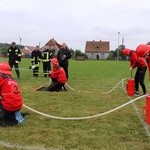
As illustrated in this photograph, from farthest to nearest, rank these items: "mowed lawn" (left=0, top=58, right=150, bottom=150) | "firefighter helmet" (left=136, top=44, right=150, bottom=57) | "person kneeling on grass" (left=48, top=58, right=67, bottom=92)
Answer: "person kneeling on grass" (left=48, top=58, right=67, bottom=92) < "firefighter helmet" (left=136, top=44, right=150, bottom=57) < "mowed lawn" (left=0, top=58, right=150, bottom=150)

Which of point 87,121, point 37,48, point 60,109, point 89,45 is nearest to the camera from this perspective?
point 87,121

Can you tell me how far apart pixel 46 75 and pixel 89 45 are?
106 m

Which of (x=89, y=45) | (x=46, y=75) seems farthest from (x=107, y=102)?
→ (x=89, y=45)

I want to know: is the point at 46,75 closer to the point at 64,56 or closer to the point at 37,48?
the point at 37,48

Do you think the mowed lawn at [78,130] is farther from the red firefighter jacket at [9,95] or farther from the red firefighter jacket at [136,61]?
the red firefighter jacket at [136,61]

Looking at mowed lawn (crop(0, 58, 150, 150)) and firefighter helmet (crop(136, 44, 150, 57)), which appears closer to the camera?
mowed lawn (crop(0, 58, 150, 150))

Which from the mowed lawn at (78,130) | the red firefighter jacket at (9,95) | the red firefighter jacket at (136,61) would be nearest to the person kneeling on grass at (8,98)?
the red firefighter jacket at (9,95)

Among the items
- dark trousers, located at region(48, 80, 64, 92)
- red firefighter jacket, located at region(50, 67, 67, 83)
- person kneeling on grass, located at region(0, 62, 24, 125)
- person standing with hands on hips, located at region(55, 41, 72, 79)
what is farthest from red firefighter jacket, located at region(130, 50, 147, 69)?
person kneeling on grass, located at region(0, 62, 24, 125)

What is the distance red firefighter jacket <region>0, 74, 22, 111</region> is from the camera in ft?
24.6

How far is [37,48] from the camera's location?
21.2 meters

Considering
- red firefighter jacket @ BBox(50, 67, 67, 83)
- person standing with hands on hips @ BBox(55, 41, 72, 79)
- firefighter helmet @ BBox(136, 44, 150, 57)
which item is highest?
firefighter helmet @ BBox(136, 44, 150, 57)

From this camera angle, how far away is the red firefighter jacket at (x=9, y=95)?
7.49 meters

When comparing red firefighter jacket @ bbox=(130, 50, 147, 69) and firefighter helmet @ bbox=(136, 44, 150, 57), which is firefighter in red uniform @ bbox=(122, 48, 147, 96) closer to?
red firefighter jacket @ bbox=(130, 50, 147, 69)

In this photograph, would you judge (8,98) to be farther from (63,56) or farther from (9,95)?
(63,56)
